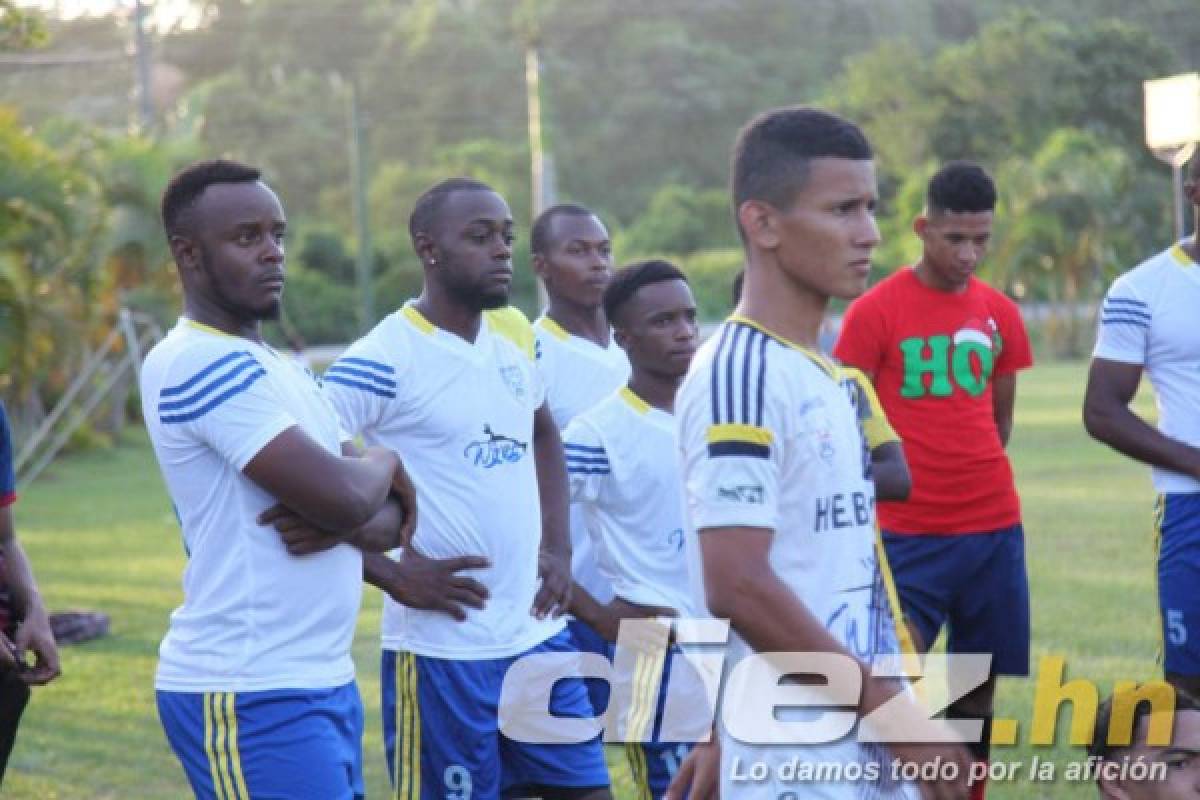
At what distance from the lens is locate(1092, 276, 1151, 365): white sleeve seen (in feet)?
22.8

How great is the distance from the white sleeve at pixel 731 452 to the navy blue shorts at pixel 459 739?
7.96 ft

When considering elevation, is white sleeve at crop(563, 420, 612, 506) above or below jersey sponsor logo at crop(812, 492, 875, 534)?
below

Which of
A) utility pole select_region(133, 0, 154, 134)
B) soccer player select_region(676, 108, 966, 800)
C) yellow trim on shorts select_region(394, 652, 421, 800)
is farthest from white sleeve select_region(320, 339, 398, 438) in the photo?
utility pole select_region(133, 0, 154, 134)

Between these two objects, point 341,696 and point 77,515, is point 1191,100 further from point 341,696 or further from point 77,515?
point 77,515

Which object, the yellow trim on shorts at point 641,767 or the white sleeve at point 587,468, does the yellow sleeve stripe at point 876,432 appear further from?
the yellow trim on shorts at point 641,767

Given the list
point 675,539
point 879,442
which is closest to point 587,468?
point 675,539

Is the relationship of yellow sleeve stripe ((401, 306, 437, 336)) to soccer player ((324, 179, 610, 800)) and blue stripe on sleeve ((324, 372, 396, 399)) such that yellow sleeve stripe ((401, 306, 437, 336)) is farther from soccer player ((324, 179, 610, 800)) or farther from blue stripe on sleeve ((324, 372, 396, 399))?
blue stripe on sleeve ((324, 372, 396, 399))

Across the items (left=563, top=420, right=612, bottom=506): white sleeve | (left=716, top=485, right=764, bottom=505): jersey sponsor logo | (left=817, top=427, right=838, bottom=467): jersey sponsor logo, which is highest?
(left=817, top=427, right=838, bottom=467): jersey sponsor logo

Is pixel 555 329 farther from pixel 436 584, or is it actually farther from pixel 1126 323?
pixel 1126 323

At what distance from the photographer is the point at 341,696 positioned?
16.7 feet

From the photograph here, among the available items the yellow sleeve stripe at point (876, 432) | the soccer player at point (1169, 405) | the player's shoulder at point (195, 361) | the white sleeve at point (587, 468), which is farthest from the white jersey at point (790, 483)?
the soccer player at point (1169, 405)

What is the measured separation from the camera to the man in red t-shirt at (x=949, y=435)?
7816 millimetres

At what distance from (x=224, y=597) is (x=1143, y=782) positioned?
7.88 ft

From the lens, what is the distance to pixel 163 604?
1499cm
